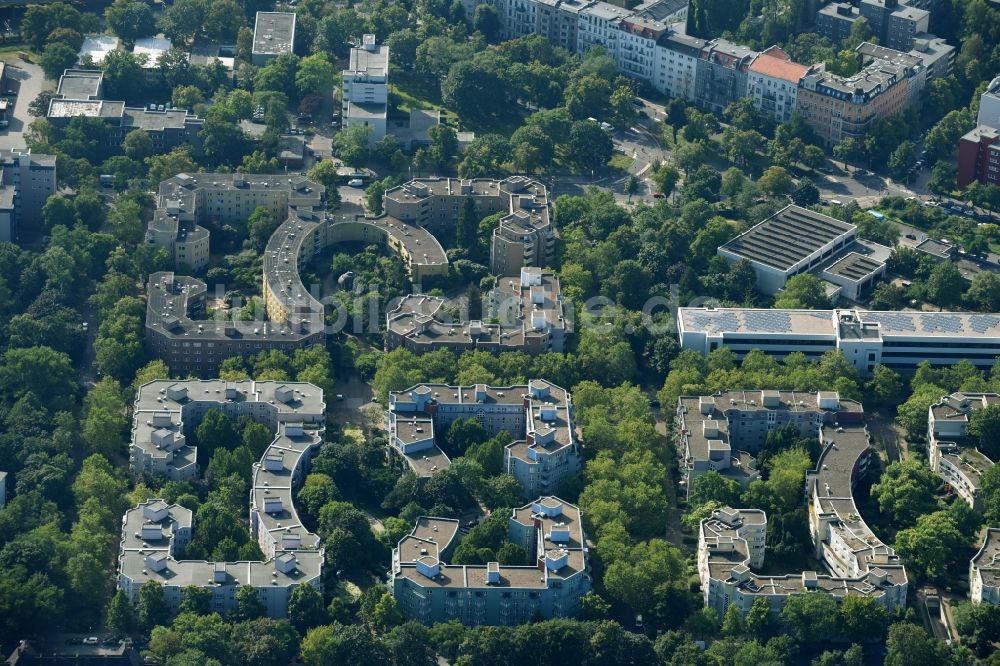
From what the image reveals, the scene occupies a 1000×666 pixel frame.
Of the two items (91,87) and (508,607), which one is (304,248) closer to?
(91,87)

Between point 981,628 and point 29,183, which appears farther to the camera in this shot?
point 29,183

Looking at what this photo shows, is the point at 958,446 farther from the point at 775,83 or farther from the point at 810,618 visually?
the point at 775,83

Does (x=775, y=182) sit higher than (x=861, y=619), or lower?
lower

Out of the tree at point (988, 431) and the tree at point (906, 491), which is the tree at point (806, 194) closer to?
the tree at point (988, 431)

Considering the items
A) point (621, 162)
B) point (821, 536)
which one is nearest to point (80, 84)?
point (621, 162)

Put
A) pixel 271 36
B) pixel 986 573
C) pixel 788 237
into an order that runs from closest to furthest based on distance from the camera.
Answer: pixel 986 573, pixel 788 237, pixel 271 36

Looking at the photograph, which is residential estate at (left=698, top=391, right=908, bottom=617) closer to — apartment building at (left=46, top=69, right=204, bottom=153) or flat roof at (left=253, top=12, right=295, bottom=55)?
apartment building at (left=46, top=69, right=204, bottom=153)

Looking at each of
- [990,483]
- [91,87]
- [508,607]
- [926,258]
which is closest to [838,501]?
[990,483]

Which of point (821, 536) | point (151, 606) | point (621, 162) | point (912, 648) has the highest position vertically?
point (151, 606)
